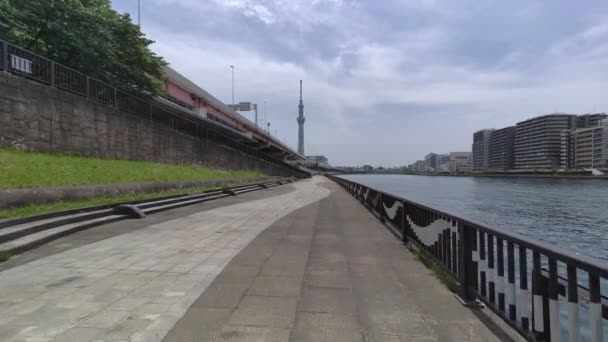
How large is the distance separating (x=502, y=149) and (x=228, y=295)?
172m

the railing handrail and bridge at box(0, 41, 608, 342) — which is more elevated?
the railing handrail

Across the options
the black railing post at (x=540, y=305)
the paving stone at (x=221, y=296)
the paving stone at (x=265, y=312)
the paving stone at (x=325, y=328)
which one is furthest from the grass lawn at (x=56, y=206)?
the black railing post at (x=540, y=305)

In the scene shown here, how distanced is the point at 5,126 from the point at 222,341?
44.0ft

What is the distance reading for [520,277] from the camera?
126 inches

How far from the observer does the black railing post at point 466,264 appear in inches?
170

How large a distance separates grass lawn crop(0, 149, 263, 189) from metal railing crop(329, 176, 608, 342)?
10.3 metres

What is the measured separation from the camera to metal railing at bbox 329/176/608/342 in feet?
8.41

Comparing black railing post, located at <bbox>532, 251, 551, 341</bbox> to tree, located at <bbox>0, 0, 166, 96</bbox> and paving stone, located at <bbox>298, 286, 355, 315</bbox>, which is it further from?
tree, located at <bbox>0, 0, 166, 96</bbox>

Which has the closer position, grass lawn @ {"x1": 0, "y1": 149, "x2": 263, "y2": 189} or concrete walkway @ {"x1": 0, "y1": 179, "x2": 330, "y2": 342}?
concrete walkway @ {"x1": 0, "y1": 179, "x2": 330, "y2": 342}

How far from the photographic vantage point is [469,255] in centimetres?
432

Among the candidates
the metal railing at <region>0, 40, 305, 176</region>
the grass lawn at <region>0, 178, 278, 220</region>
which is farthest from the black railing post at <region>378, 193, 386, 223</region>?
the metal railing at <region>0, 40, 305, 176</region>

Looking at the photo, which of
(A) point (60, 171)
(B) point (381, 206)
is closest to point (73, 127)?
(A) point (60, 171)

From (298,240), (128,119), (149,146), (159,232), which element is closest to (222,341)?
(298,240)

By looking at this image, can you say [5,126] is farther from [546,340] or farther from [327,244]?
[546,340]
